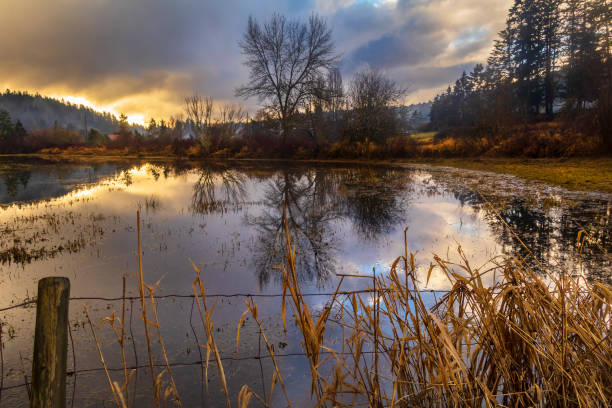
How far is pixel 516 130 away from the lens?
94.5 feet

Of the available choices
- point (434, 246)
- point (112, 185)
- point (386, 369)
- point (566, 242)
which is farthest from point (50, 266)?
point (112, 185)

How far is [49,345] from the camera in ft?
5.51

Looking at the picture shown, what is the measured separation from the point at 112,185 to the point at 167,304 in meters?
15.6

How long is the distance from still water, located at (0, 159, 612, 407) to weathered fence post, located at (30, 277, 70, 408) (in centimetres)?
59

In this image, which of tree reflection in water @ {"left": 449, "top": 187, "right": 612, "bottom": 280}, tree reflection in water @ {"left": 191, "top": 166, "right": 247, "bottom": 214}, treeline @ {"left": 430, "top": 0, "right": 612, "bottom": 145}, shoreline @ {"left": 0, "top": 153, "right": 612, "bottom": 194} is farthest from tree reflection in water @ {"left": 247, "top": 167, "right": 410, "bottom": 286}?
treeline @ {"left": 430, "top": 0, "right": 612, "bottom": 145}

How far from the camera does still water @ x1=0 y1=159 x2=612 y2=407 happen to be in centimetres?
346

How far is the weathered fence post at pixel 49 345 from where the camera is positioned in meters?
1.66

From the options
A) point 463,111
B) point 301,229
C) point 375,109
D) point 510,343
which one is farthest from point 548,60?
point 510,343

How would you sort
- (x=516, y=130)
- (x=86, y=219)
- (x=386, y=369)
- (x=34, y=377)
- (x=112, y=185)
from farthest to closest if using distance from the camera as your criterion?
(x=516, y=130) → (x=112, y=185) → (x=86, y=219) → (x=386, y=369) → (x=34, y=377)

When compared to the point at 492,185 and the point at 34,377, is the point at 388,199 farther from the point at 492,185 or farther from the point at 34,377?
the point at 34,377

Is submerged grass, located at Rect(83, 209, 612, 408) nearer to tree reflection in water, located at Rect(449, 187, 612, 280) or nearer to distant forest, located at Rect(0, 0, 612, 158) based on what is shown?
tree reflection in water, located at Rect(449, 187, 612, 280)

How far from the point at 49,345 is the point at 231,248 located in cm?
579

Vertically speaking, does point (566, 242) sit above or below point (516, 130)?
below

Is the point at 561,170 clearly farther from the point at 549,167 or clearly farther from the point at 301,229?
the point at 301,229
